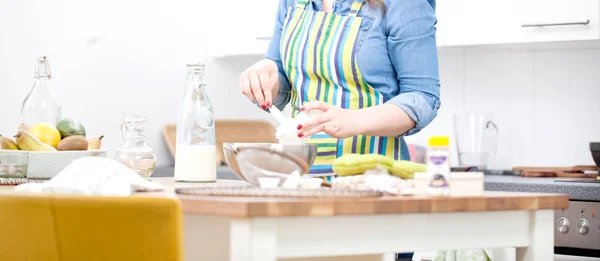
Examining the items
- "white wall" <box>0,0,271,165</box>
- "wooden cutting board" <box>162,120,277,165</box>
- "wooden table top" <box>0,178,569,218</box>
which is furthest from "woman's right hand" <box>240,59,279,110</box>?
"wooden cutting board" <box>162,120,277,165</box>

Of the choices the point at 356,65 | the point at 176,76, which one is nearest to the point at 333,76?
the point at 356,65

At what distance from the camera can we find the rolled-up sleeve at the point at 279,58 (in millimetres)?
1957

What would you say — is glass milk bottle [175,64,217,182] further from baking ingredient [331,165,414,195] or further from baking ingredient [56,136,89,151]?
baking ingredient [331,165,414,195]

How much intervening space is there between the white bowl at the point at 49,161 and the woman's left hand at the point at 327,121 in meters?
0.42

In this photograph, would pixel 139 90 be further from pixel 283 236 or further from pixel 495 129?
pixel 283 236

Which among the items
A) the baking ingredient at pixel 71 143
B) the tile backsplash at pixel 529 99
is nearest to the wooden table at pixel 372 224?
the baking ingredient at pixel 71 143

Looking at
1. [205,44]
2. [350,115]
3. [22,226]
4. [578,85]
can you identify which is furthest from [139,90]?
[22,226]

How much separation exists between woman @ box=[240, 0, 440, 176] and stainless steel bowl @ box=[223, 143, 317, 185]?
29cm

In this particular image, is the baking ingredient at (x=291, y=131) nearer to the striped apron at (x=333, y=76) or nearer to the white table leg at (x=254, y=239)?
the striped apron at (x=333, y=76)

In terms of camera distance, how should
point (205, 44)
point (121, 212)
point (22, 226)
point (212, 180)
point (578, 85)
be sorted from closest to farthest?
point (121, 212) < point (22, 226) < point (212, 180) < point (578, 85) < point (205, 44)

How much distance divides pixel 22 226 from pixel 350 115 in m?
0.63

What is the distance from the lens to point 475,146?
348 cm

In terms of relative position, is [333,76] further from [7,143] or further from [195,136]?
[7,143]

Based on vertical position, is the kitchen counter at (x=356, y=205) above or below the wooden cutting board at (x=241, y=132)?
below
